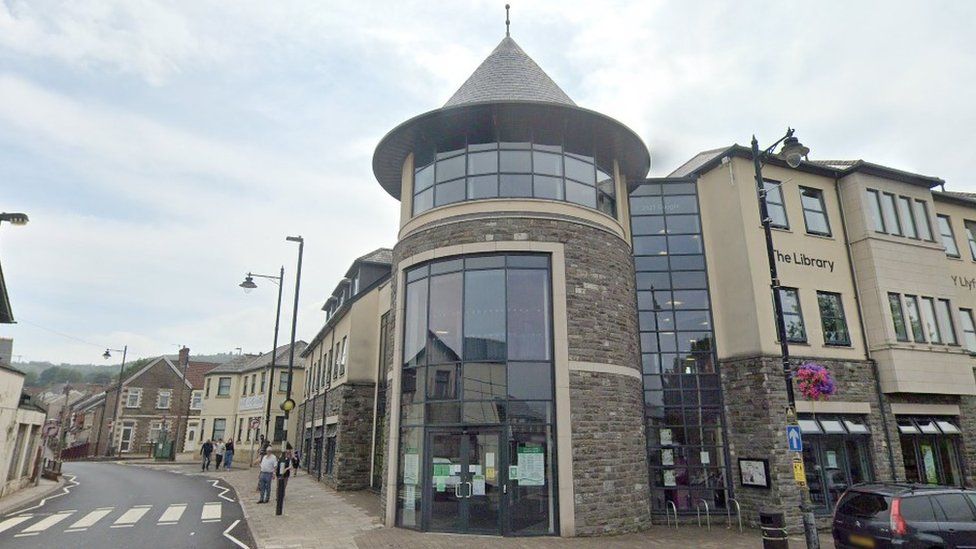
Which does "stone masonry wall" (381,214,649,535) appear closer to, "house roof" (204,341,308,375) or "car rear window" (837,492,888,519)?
"car rear window" (837,492,888,519)

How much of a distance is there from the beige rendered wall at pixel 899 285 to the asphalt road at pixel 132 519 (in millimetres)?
17643

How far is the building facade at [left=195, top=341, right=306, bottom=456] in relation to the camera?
38.8 m

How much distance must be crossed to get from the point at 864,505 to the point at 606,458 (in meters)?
4.94

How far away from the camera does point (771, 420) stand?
46.6 feet

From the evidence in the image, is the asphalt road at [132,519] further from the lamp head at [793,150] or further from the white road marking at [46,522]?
the lamp head at [793,150]

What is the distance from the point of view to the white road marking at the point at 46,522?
13.2 metres

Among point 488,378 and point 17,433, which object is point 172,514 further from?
point 488,378

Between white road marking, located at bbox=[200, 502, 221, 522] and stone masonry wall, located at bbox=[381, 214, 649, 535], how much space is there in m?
5.05

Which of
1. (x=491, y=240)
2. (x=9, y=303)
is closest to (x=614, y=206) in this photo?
(x=491, y=240)

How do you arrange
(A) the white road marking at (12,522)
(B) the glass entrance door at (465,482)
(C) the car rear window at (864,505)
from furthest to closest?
(A) the white road marking at (12,522)
(B) the glass entrance door at (465,482)
(C) the car rear window at (864,505)

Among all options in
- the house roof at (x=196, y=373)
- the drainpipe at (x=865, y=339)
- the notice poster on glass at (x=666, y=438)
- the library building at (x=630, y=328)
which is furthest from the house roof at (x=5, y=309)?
the house roof at (x=196, y=373)

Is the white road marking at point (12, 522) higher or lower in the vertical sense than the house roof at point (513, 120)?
lower

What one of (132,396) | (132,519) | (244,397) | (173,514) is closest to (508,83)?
(173,514)

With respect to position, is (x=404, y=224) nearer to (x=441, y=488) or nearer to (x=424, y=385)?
(x=424, y=385)
